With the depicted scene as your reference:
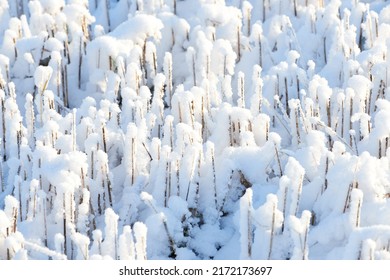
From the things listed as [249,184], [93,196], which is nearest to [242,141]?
[249,184]

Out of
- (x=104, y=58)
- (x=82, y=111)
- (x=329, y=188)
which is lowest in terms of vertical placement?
(x=329, y=188)

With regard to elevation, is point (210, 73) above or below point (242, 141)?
above
